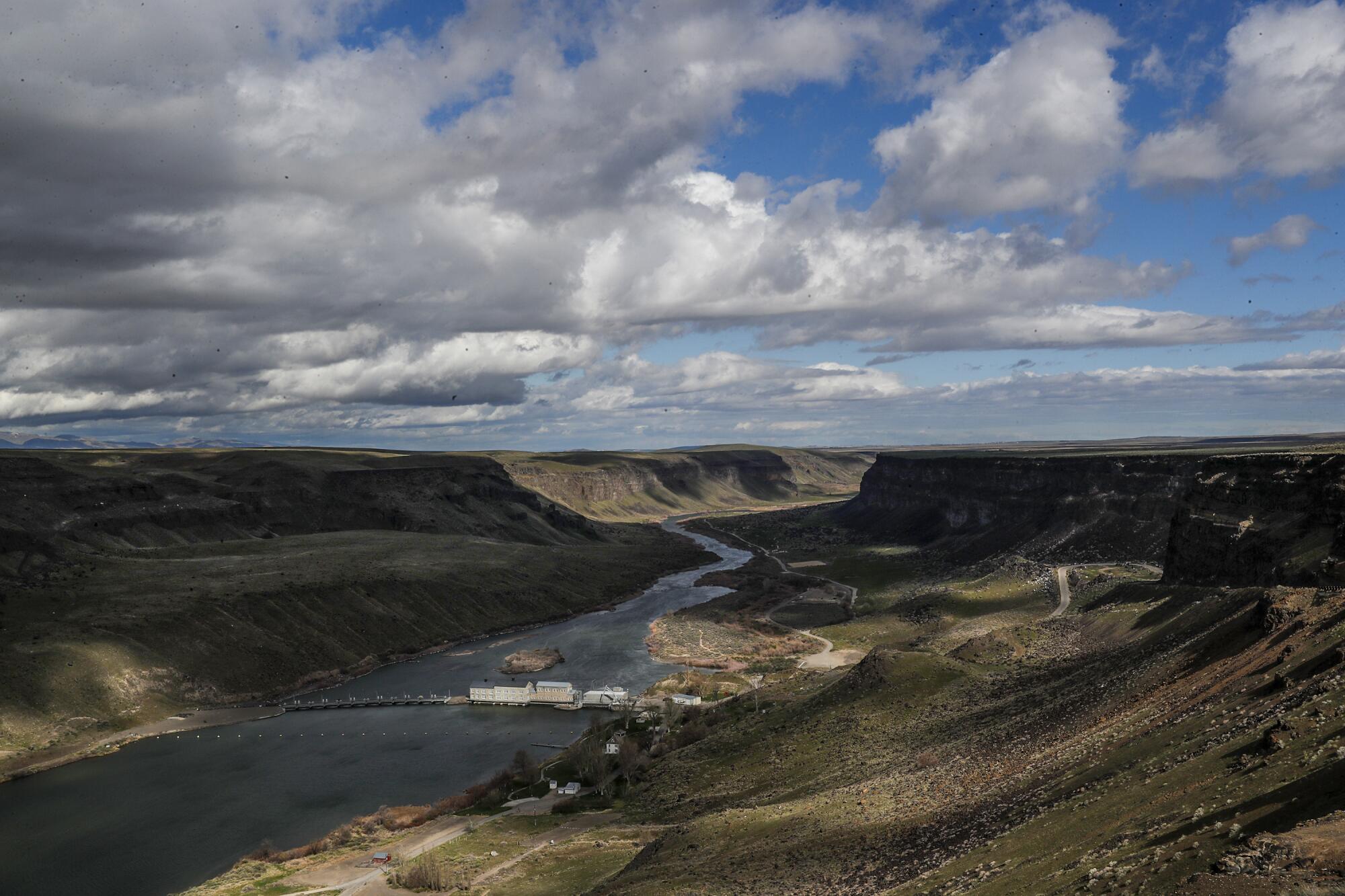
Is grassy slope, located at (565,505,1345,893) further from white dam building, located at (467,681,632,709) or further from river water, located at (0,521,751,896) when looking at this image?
river water, located at (0,521,751,896)

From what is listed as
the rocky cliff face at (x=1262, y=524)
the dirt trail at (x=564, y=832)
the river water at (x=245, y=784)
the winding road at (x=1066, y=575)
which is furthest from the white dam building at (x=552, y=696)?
→ the rocky cliff face at (x=1262, y=524)

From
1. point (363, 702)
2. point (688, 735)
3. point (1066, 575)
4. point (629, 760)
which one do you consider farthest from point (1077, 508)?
point (363, 702)

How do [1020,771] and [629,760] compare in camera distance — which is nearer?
[1020,771]

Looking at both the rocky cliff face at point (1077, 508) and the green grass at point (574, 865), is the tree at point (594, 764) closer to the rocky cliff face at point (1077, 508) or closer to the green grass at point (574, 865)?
the green grass at point (574, 865)

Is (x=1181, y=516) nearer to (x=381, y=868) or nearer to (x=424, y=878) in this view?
(x=424, y=878)

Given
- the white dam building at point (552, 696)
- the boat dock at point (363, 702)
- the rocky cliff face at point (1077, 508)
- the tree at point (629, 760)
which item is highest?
the rocky cliff face at point (1077, 508)
